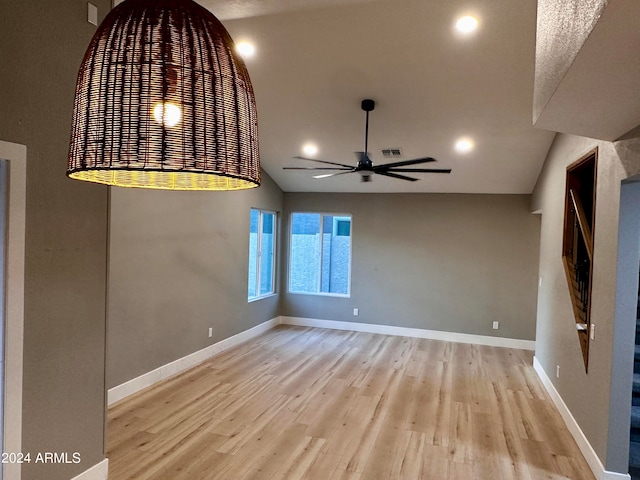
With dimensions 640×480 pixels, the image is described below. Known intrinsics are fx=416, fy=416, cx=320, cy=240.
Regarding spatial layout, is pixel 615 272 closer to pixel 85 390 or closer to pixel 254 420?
pixel 254 420

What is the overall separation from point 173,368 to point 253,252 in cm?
263

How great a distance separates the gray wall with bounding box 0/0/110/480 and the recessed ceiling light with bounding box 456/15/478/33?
256 centimetres

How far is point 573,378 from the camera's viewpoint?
3.73m

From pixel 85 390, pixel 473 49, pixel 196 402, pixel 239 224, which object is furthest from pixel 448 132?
pixel 85 390

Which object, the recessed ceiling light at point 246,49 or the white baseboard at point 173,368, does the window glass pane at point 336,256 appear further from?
the recessed ceiling light at point 246,49

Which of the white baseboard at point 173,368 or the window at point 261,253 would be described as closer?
the white baseboard at point 173,368

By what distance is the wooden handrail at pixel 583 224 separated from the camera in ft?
11.3

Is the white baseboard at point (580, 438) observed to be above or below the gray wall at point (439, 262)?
below

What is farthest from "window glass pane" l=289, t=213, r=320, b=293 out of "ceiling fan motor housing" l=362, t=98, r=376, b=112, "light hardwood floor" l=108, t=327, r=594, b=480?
"ceiling fan motor housing" l=362, t=98, r=376, b=112

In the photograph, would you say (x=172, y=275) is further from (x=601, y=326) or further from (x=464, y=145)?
(x=601, y=326)

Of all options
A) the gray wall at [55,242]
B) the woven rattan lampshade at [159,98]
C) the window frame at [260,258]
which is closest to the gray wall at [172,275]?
the window frame at [260,258]

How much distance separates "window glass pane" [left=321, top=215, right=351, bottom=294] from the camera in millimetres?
7754

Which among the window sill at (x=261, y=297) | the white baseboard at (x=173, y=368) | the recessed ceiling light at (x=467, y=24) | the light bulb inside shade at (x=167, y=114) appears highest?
the recessed ceiling light at (x=467, y=24)

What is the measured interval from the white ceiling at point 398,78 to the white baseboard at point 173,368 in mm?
2891
